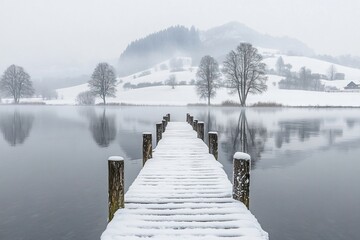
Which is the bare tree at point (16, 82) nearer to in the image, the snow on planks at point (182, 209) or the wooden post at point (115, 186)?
the snow on planks at point (182, 209)

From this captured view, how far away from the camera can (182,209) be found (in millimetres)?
7258

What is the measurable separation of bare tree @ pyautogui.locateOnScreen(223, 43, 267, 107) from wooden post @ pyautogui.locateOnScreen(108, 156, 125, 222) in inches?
2426

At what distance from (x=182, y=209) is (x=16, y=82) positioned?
344 ft

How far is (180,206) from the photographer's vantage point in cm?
745

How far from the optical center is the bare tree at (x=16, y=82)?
9588 cm

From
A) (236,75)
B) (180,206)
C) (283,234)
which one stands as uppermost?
(236,75)

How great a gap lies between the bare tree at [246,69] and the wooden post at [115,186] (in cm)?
6162

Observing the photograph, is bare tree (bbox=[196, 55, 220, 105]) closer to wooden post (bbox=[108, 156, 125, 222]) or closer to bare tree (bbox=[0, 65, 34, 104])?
bare tree (bbox=[0, 65, 34, 104])

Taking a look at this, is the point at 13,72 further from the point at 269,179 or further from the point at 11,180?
the point at 269,179

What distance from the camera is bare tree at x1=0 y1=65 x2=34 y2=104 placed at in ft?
315

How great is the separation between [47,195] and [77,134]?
19.6m

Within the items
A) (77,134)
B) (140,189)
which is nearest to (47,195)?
(140,189)

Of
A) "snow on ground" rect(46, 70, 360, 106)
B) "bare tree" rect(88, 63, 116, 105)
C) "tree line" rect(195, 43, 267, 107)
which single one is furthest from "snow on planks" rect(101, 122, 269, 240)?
"bare tree" rect(88, 63, 116, 105)

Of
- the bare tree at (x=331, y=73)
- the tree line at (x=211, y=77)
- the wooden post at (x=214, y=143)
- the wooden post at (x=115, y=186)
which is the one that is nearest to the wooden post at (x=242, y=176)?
the wooden post at (x=115, y=186)
